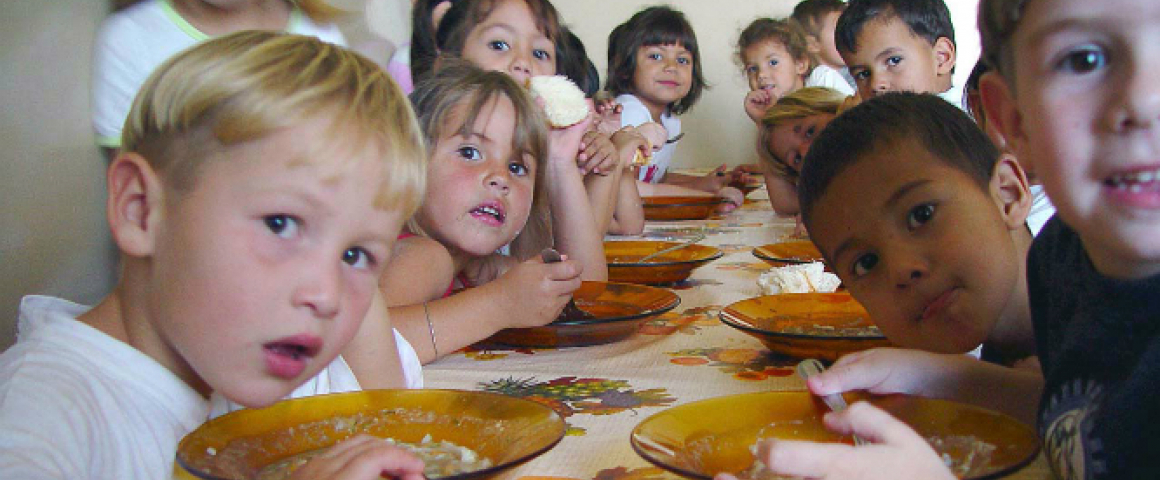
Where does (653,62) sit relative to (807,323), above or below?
below

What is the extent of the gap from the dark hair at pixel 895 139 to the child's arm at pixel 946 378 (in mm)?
321

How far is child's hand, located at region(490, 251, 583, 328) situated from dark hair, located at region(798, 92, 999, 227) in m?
0.34

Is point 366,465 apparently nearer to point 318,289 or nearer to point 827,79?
point 318,289

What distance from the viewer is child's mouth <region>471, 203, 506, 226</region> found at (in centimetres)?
164

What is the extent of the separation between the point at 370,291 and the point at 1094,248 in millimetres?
561

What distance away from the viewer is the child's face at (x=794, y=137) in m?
2.77

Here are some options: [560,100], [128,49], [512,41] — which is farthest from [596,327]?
[512,41]

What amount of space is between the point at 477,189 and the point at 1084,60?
1.12 metres

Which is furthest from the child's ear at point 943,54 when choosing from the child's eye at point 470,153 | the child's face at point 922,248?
the child's face at point 922,248

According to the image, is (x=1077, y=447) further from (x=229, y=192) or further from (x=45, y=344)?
(x=45, y=344)

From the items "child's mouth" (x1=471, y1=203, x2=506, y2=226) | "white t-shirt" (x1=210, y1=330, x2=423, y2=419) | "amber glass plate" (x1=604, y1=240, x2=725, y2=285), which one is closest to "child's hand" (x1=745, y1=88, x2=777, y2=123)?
"amber glass plate" (x1=604, y1=240, x2=725, y2=285)

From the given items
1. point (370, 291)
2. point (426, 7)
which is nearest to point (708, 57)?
point (426, 7)

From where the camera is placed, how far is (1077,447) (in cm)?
70

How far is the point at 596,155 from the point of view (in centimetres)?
228
